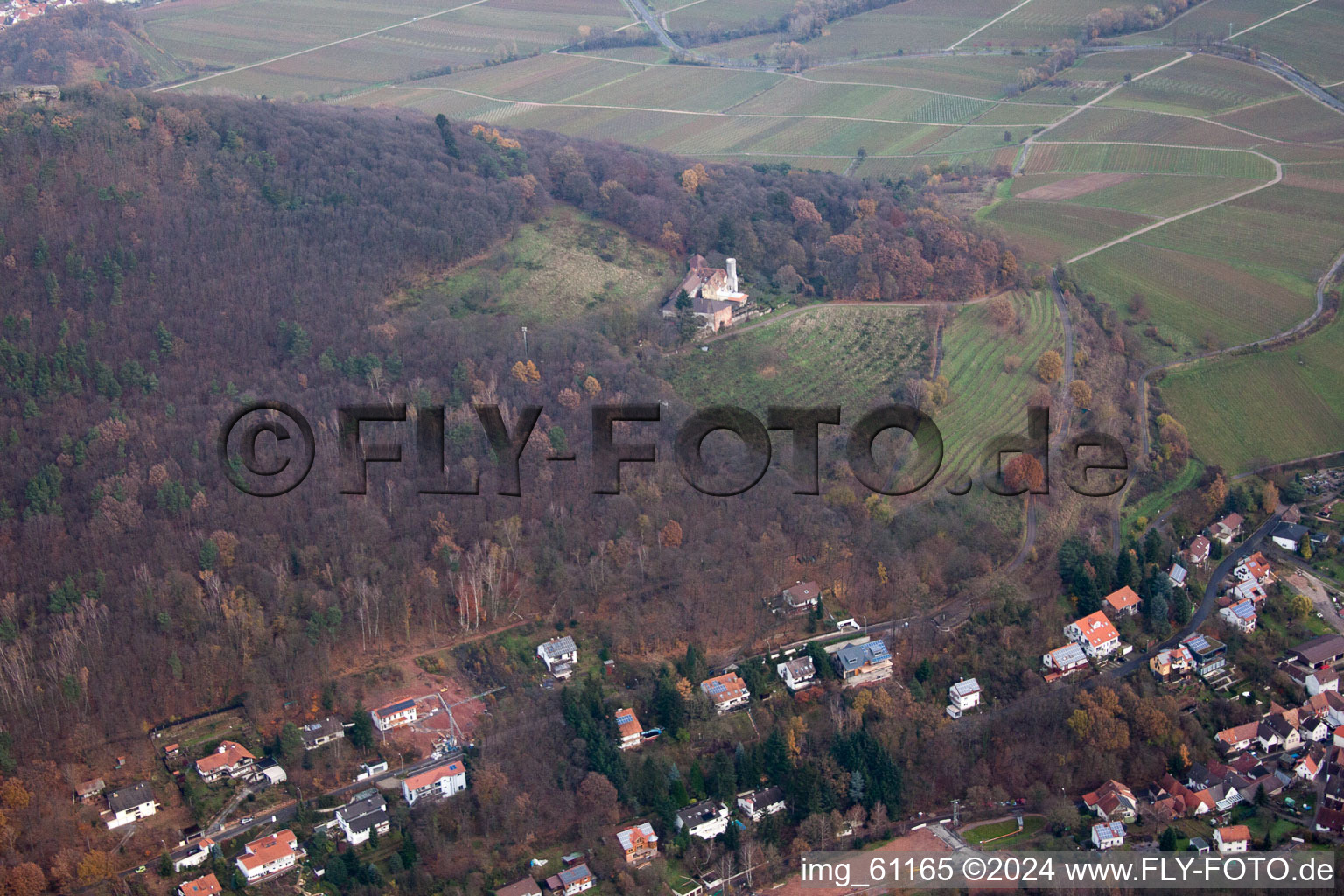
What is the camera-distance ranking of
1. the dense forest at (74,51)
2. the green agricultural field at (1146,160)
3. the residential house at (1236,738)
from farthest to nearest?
the dense forest at (74,51) → the green agricultural field at (1146,160) → the residential house at (1236,738)

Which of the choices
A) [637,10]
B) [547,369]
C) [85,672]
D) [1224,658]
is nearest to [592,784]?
[85,672]

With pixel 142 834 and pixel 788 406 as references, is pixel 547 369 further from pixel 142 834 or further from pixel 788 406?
pixel 142 834

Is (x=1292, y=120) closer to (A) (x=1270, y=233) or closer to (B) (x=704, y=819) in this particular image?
(A) (x=1270, y=233)

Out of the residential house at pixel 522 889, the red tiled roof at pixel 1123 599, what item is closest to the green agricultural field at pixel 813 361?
the red tiled roof at pixel 1123 599

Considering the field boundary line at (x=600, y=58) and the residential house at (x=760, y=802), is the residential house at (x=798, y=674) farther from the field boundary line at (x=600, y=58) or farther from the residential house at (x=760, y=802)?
the field boundary line at (x=600, y=58)

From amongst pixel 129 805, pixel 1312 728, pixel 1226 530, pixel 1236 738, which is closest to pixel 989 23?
pixel 1226 530

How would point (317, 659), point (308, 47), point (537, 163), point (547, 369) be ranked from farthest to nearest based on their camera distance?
point (308, 47), point (537, 163), point (547, 369), point (317, 659)
